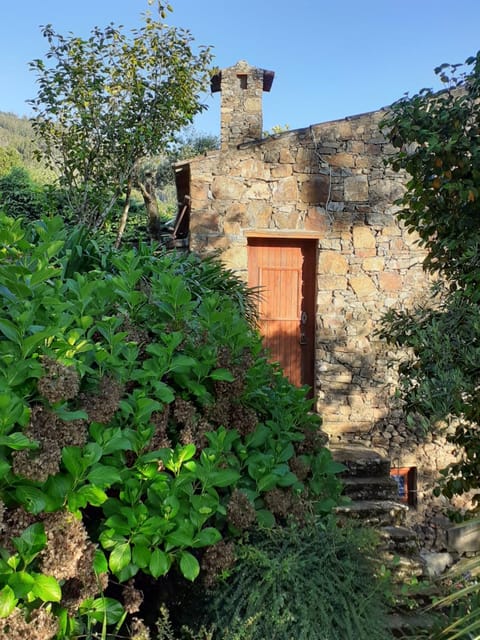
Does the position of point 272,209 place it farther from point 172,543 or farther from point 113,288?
point 172,543

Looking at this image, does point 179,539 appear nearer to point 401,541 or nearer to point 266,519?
point 266,519

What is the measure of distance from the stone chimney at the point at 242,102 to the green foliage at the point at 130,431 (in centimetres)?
420

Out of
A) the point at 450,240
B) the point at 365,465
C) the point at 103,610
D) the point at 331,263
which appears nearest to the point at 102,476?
the point at 103,610

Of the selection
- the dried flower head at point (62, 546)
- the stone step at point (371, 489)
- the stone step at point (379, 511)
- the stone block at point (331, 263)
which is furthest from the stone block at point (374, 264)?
the dried flower head at point (62, 546)

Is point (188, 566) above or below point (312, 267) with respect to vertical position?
below

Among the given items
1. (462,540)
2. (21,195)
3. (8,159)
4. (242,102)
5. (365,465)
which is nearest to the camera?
(462,540)

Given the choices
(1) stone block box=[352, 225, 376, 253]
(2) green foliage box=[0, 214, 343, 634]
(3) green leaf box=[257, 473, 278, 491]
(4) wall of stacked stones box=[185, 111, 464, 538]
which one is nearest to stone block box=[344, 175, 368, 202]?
(4) wall of stacked stones box=[185, 111, 464, 538]

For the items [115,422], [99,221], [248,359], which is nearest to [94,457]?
[115,422]

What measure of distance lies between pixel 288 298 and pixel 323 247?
65 cm

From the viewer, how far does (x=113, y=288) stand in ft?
7.31

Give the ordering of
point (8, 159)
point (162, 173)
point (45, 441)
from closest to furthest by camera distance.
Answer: point (45, 441)
point (162, 173)
point (8, 159)

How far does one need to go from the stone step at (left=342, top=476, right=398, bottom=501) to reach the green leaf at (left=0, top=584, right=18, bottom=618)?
3.72 m

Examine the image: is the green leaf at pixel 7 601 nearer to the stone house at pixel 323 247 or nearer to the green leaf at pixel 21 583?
the green leaf at pixel 21 583

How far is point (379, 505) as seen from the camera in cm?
466
